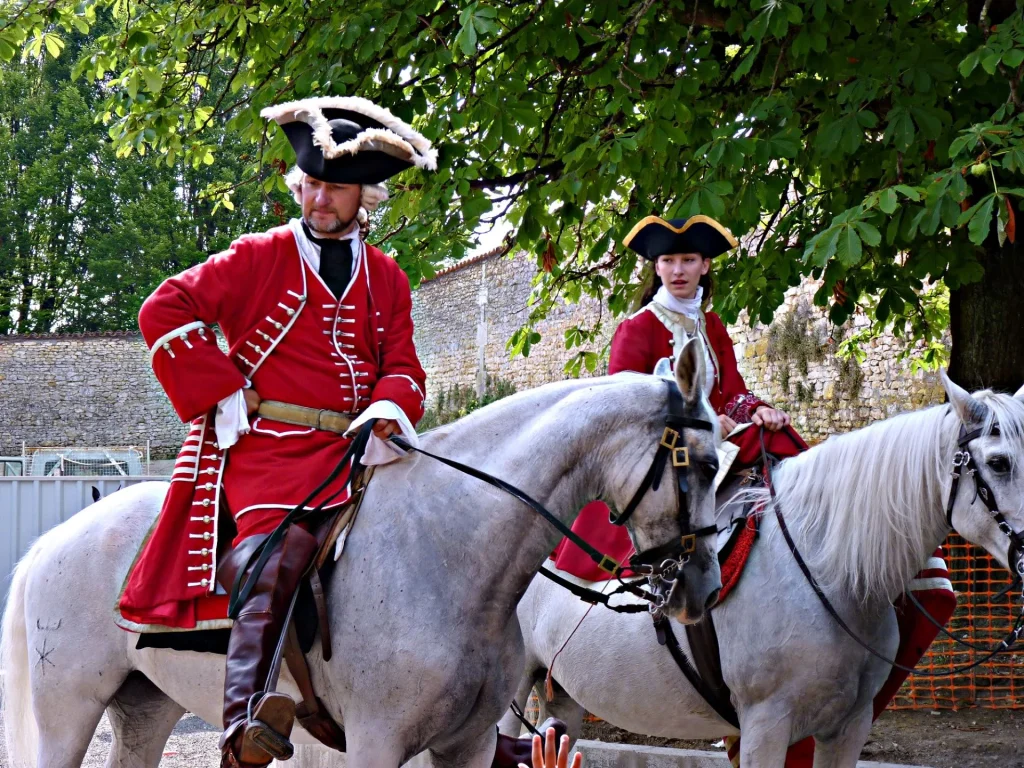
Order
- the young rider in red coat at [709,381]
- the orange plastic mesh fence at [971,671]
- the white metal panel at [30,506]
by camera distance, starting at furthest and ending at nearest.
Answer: the white metal panel at [30,506] → the orange plastic mesh fence at [971,671] → the young rider in red coat at [709,381]

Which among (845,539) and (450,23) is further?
(450,23)

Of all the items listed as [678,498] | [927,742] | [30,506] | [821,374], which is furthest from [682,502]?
[821,374]

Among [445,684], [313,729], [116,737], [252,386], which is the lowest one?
[116,737]

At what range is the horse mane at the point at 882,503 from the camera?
13.2ft

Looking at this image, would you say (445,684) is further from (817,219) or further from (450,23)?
(817,219)

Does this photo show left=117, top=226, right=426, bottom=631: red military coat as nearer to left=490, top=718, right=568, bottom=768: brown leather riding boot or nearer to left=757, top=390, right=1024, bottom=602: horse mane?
left=490, top=718, right=568, bottom=768: brown leather riding boot

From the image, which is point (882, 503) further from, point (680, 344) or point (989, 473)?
point (680, 344)

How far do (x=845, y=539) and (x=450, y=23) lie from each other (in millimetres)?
3929

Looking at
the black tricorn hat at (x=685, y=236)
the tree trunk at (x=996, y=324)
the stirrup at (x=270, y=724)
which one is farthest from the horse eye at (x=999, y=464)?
the tree trunk at (x=996, y=324)

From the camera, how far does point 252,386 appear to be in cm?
345

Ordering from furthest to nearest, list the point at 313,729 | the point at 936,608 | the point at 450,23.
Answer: the point at 450,23 < the point at 936,608 < the point at 313,729

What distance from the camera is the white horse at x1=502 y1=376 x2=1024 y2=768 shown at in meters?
3.91

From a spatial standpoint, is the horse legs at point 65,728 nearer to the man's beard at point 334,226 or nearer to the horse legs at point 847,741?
the man's beard at point 334,226

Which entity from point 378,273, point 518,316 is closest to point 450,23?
point 378,273
